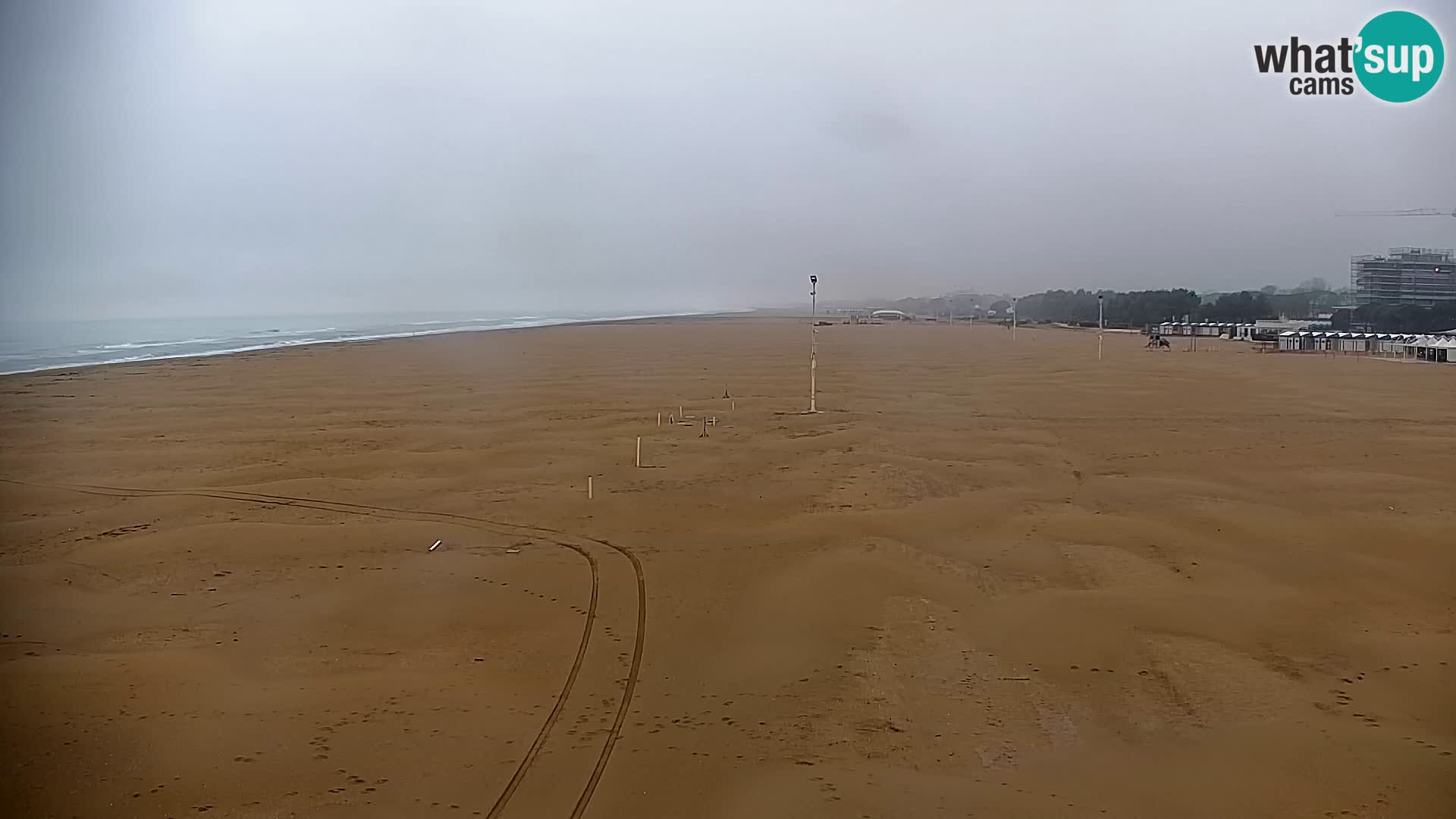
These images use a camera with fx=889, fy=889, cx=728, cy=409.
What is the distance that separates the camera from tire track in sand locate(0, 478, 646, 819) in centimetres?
441

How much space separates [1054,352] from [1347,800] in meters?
35.3

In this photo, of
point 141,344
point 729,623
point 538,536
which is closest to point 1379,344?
point 538,536

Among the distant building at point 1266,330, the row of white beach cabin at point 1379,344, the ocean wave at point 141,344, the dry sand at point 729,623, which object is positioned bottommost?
the dry sand at point 729,623

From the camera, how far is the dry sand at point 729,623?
4355mm

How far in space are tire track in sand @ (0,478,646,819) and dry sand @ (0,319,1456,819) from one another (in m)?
0.04

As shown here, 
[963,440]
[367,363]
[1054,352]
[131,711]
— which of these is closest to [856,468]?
[963,440]

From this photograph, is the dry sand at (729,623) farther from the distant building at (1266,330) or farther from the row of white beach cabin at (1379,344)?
the distant building at (1266,330)

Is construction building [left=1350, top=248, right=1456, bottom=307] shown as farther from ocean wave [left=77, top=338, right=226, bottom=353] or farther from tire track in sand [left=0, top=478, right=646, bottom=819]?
ocean wave [left=77, top=338, right=226, bottom=353]

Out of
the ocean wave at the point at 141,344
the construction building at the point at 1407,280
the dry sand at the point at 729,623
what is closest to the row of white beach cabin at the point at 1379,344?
the construction building at the point at 1407,280

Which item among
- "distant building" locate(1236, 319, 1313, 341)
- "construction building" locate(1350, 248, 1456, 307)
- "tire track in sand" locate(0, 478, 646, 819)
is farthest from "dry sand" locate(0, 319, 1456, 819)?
"distant building" locate(1236, 319, 1313, 341)

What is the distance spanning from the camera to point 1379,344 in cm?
3862

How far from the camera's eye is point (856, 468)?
38.5 ft

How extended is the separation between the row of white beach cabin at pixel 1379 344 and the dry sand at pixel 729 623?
2354cm

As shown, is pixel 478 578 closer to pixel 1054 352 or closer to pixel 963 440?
pixel 963 440
